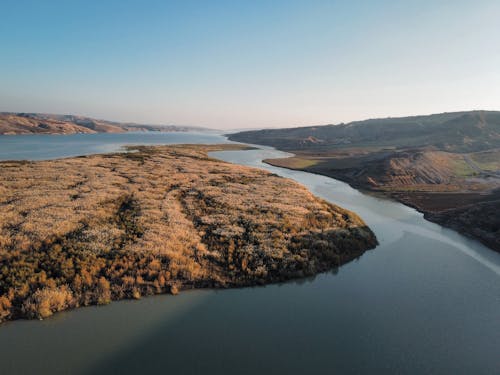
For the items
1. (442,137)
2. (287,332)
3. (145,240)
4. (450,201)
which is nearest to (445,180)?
(450,201)

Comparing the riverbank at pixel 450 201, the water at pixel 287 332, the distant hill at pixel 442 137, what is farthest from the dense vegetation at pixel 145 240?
the distant hill at pixel 442 137

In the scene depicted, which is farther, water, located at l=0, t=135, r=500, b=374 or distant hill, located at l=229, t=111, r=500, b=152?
distant hill, located at l=229, t=111, r=500, b=152

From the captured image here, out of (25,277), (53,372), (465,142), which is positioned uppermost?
(465,142)

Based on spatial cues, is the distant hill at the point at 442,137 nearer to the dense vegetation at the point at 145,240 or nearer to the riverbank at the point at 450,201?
the riverbank at the point at 450,201

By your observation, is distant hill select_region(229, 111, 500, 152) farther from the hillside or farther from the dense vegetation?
the dense vegetation

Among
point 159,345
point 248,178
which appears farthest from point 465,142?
point 159,345

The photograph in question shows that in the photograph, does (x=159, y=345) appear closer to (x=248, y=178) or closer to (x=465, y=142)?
(x=248, y=178)

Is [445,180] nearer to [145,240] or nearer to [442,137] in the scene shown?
[145,240]

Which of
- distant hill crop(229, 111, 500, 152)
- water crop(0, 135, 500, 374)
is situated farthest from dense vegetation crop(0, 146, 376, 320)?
distant hill crop(229, 111, 500, 152)
